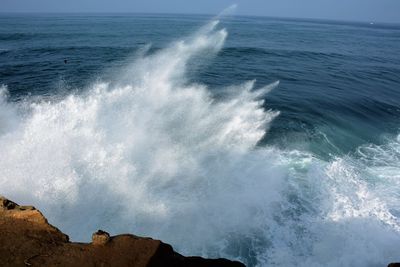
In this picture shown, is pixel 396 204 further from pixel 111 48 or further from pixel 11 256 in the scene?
pixel 111 48

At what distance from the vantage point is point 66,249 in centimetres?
570

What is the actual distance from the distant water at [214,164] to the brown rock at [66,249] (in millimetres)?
3182

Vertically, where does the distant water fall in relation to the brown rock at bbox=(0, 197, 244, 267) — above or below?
above

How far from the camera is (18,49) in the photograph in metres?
35.0

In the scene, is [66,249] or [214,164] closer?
[66,249]

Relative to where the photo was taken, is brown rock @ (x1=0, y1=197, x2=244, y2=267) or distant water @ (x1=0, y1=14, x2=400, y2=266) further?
distant water @ (x1=0, y1=14, x2=400, y2=266)

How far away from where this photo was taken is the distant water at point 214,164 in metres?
9.56

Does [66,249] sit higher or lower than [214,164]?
lower

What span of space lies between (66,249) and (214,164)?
8.00 metres

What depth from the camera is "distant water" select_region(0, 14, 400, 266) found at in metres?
9.56

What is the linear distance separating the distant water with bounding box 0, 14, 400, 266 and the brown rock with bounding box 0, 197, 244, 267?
318 cm

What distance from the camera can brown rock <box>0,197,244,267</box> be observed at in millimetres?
5406

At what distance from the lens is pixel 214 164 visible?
42.5 feet

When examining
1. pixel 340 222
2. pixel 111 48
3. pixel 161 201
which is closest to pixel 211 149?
pixel 161 201
